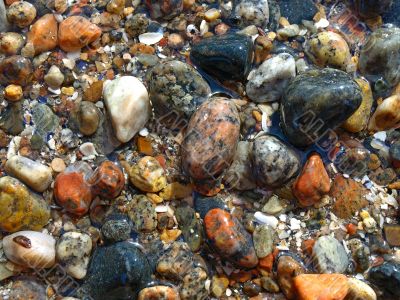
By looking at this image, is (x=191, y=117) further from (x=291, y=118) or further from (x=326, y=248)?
(x=326, y=248)

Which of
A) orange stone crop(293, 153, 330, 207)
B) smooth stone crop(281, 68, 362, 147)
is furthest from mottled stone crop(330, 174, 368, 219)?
smooth stone crop(281, 68, 362, 147)

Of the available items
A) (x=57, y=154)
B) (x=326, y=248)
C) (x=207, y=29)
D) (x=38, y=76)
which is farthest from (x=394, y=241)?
(x=38, y=76)

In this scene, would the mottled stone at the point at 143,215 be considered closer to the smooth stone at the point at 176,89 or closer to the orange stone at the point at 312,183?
the smooth stone at the point at 176,89

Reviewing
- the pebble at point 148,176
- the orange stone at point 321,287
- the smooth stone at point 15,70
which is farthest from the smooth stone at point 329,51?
the smooth stone at point 15,70

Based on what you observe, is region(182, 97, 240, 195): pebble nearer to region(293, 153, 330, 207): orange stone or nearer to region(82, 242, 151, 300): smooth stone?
region(293, 153, 330, 207): orange stone

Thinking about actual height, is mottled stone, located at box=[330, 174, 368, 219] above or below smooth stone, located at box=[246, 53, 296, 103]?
below

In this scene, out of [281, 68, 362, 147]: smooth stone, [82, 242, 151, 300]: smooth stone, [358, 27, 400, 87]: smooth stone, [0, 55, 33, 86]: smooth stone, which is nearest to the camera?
[82, 242, 151, 300]: smooth stone

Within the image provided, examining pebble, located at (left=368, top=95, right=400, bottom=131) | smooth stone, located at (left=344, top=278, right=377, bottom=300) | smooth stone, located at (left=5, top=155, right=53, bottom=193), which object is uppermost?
pebble, located at (left=368, top=95, right=400, bottom=131)
